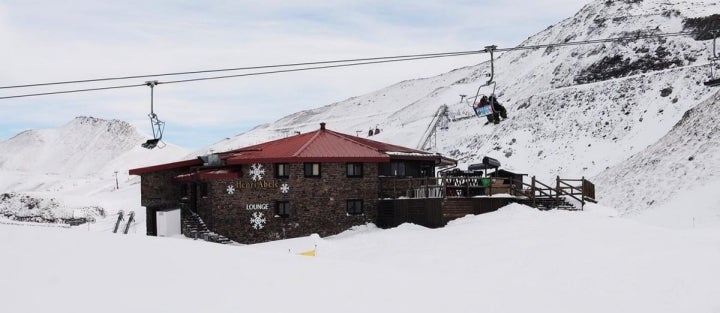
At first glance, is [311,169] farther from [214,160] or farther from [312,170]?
[214,160]

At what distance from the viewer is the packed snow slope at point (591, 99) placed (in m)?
63.1

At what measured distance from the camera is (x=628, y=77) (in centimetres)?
7531

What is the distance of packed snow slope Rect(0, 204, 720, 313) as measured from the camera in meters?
11.0

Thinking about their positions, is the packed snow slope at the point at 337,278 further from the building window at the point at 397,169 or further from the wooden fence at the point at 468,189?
the building window at the point at 397,169

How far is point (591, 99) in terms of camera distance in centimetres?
7469

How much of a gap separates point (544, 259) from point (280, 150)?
19.9 metres

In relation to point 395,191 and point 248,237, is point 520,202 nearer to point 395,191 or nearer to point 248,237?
point 395,191

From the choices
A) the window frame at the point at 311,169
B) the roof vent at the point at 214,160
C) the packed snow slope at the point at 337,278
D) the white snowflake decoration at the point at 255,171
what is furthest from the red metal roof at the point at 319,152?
the packed snow slope at the point at 337,278

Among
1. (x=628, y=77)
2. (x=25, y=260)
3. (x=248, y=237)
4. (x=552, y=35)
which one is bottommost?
(x=248, y=237)

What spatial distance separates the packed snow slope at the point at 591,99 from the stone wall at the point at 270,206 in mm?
21505

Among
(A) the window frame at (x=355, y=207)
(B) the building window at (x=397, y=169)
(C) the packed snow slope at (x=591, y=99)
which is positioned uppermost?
(C) the packed snow slope at (x=591, y=99)

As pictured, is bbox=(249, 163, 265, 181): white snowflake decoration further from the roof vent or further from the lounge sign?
the roof vent

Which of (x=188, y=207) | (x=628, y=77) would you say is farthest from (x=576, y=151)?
(x=188, y=207)

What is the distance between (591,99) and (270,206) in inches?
1897
